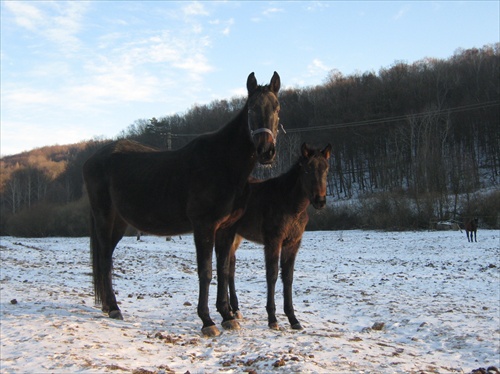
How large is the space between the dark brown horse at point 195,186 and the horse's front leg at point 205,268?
0.01 metres

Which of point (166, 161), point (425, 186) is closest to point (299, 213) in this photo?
point (166, 161)

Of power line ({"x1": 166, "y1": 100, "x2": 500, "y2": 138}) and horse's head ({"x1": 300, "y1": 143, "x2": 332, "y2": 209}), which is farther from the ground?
power line ({"x1": 166, "y1": 100, "x2": 500, "y2": 138})

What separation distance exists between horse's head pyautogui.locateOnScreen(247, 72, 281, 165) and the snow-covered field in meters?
2.41

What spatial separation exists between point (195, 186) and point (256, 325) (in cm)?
250

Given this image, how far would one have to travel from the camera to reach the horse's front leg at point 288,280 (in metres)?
6.86

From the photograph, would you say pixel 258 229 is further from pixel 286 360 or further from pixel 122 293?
pixel 122 293

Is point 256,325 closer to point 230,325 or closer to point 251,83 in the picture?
point 230,325

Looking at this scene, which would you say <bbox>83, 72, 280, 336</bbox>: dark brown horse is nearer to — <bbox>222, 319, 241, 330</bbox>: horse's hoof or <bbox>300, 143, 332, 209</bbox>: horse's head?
<bbox>222, 319, 241, 330</bbox>: horse's hoof

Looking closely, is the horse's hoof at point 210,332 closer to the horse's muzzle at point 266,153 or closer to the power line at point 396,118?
the horse's muzzle at point 266,153

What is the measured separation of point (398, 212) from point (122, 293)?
35.7 meters

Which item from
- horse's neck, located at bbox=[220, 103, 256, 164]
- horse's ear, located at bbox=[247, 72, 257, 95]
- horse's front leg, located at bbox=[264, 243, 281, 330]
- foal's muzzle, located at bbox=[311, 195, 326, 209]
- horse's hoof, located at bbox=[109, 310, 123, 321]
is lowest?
horse's hoof, located at bbox=[109, 310, 123, 321]

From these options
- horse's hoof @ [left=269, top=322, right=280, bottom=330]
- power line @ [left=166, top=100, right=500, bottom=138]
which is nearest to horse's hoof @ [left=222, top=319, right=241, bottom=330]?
horse's hoof @ [left=269, top=322, right=280, bottom=330]

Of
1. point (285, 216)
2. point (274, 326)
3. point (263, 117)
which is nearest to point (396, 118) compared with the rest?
point (285, 216)

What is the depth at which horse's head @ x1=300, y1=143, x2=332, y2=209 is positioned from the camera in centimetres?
639
